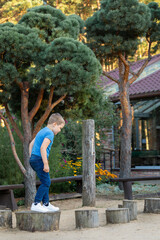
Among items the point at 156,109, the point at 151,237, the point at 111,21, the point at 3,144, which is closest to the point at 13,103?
the point at 3,144

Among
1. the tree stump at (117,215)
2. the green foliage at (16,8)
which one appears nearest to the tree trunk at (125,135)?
the tree stump at (117,215)

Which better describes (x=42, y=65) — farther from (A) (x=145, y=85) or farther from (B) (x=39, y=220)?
(A) (x=145, y=85)

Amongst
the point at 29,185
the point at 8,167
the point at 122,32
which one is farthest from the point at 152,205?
the point at 122,32

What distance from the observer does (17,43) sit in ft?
29.4

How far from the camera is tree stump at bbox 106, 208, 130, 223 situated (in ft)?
21.3

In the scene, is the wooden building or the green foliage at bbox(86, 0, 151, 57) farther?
the wooden building

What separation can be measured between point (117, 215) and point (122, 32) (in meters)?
7.39

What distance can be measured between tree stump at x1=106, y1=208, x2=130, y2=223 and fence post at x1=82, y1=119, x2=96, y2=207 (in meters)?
2.39

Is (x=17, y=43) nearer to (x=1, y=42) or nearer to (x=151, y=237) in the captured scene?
(x=1, y=42)

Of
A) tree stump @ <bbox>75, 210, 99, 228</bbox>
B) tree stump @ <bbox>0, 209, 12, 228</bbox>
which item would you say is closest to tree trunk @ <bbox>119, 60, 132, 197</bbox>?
tree stump @ <bbox>75, 210, 99, 228</bbox>

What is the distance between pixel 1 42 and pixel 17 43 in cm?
35

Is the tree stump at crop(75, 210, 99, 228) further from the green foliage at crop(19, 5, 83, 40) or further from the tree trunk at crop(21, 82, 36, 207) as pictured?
the green foliage at crop(19, 5, 83, 40)

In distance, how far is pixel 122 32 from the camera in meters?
12.6

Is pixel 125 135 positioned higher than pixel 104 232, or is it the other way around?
pixel 125 135
